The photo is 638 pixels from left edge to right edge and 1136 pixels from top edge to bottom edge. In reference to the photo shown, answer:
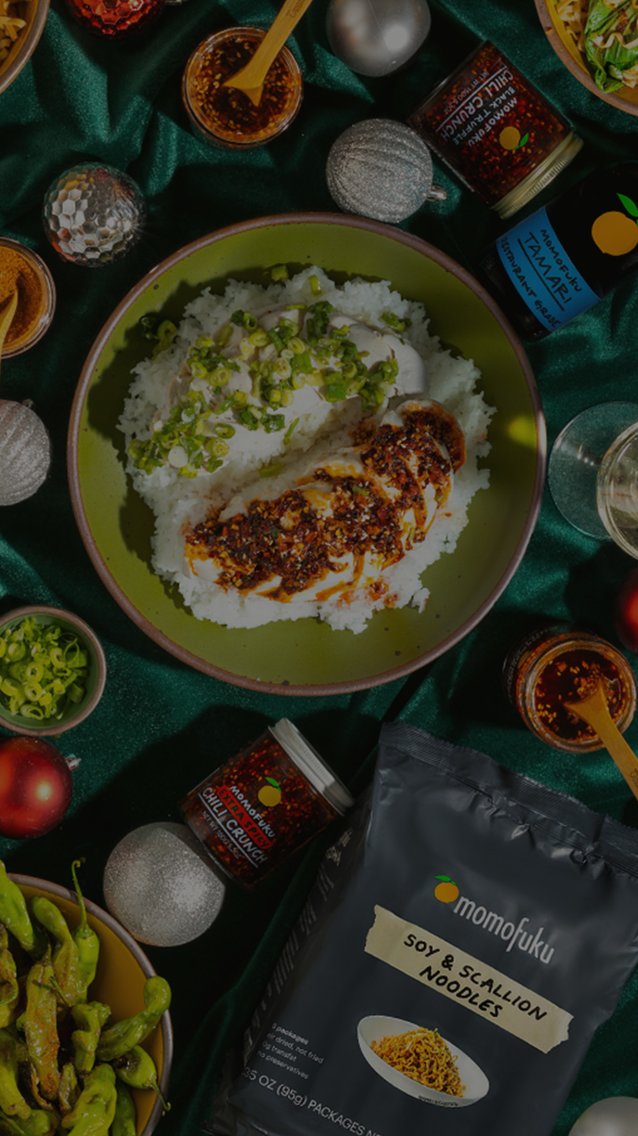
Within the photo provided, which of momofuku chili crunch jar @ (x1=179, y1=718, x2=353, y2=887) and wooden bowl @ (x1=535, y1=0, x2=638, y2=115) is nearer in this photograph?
wooden bowl @ (x1=535, y1=0, x2=638, y2=115)

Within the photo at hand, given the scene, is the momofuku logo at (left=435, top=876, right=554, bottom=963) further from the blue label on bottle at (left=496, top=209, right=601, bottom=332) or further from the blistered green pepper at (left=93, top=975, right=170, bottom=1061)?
the blue label on bottle at (left=496, top=209, right=601, bottom=332)

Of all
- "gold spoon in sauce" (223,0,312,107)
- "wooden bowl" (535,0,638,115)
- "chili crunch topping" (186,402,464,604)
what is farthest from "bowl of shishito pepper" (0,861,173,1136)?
"wooden bowl" (535,0,638,115)

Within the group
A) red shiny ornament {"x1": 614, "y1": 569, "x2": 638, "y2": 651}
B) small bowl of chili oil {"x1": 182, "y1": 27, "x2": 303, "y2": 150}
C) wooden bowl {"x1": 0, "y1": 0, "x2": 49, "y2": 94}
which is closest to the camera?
wooden bowl {"x1": 0, "y1": 0, "x2": 49, "y2": 94}

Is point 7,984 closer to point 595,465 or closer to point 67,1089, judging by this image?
point 67,1089

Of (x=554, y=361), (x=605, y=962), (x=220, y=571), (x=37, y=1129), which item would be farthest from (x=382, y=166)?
(x=37, y=1129)

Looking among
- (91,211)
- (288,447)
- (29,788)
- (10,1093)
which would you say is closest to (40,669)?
(29,788)

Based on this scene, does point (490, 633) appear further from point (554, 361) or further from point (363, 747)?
point (554, 361)
